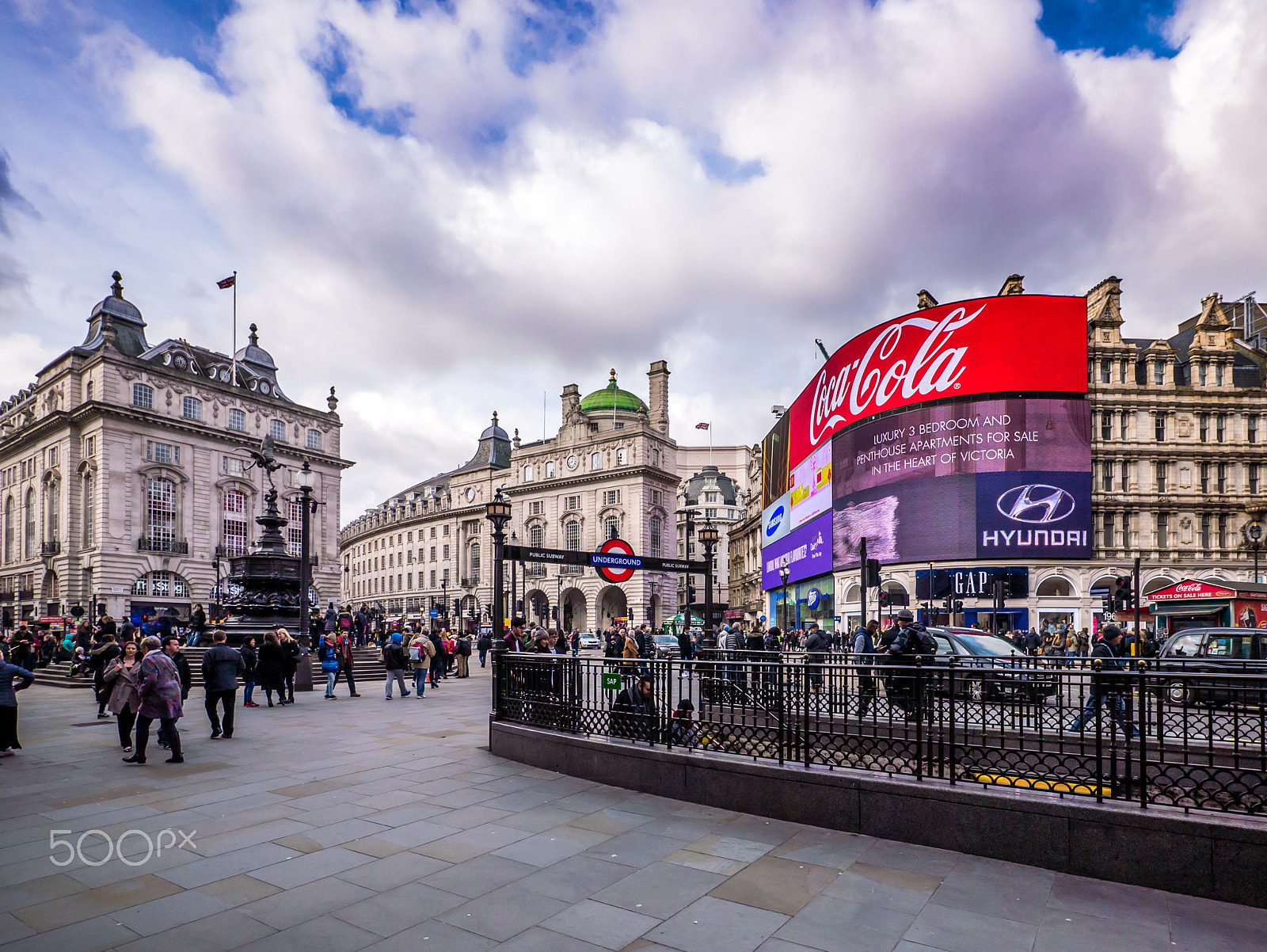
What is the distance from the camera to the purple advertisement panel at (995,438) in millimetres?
40562

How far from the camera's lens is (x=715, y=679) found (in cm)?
850

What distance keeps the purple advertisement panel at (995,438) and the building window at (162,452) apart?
53.3 meters

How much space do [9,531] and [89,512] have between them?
1755 cm

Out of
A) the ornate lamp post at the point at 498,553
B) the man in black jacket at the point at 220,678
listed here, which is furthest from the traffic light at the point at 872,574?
the man in black jacket at the point at 220,678

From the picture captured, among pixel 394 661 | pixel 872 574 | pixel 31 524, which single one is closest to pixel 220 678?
pixel 394 661

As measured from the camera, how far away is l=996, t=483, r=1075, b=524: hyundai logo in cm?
4066

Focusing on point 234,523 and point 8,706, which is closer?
point 8,706

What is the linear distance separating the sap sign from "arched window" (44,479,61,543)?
185 feet

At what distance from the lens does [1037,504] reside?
40.7 meters

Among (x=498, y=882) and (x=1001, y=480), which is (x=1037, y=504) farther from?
(x=498, y=882)

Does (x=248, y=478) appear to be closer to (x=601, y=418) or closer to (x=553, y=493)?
(x=553, y=493)

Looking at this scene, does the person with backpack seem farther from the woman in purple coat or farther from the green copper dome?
the green copper dome

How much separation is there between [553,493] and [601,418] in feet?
32.7

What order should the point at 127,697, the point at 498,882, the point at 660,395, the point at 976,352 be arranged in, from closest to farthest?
the point at 498,882
the point at 127,697
the point at 976,352
the point at 660,395
